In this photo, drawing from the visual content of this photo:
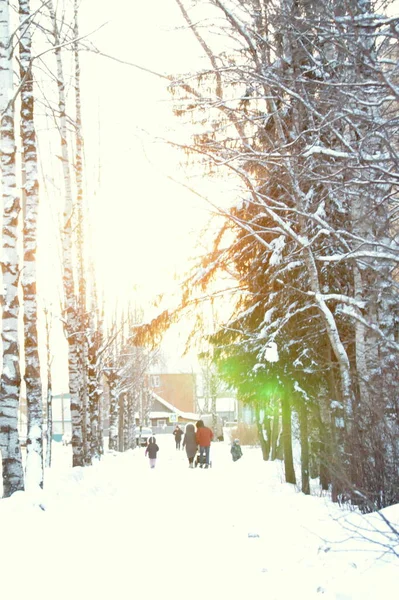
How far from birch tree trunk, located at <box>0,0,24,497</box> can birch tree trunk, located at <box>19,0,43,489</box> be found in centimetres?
29

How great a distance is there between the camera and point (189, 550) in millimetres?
8234

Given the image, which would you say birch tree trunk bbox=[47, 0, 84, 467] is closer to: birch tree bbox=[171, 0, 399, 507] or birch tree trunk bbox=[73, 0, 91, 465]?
birch tree trunk bbox=[73, 0, 91, 465]

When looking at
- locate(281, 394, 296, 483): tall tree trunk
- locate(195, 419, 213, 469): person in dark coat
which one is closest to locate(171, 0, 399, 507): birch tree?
locate(281, 394, 296, 483): tall tree trunk

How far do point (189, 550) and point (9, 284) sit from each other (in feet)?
17.6

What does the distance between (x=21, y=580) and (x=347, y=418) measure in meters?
5.52

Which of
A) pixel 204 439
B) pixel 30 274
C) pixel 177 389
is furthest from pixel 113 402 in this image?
pixel 177 389

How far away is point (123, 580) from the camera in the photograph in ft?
21.5

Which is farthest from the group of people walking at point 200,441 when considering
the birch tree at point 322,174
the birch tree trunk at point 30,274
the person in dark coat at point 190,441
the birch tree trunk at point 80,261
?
the birch tree trunk at point 30,274

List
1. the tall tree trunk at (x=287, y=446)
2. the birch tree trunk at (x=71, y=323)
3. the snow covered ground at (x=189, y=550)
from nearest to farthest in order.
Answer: the snow covered ground at (x=189, y=550)
the tall tree trunk at (x=287, y=446)
the birch tree trunk at (x=71, y=323)

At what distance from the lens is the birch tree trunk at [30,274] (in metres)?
11.4

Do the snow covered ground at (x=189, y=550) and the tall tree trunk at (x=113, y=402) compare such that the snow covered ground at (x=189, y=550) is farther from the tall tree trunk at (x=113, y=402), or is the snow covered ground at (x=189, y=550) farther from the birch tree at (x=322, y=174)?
the tall tree trunk at (x=113, y=402)

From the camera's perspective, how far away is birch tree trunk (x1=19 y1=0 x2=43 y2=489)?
11.4 meters

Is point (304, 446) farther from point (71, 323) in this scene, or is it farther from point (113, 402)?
point (113, 402)

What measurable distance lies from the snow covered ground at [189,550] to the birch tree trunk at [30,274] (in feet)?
2.54
